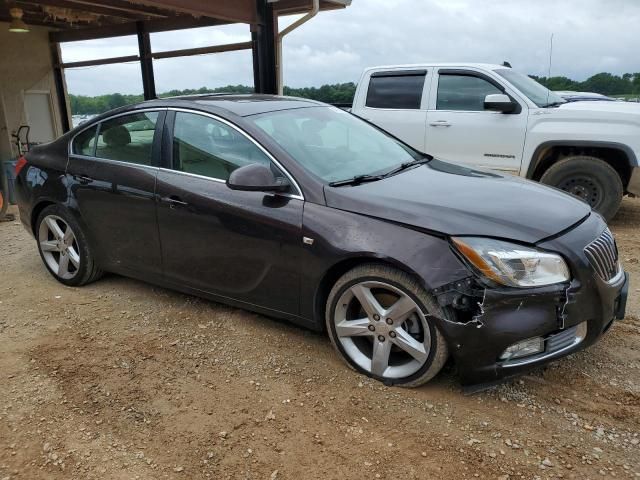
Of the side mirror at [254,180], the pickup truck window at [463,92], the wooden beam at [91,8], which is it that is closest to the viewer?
the side mirror at [254,180]

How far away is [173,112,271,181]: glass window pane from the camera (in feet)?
11.3

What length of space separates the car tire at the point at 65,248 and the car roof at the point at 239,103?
121 centimetres

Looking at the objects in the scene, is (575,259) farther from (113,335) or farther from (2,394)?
(2,394)

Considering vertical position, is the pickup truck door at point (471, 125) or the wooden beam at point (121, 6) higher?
the wooden beam at point (121, 6)

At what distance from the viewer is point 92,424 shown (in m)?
2.74

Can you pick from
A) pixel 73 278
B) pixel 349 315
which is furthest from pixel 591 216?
pixel 73 278

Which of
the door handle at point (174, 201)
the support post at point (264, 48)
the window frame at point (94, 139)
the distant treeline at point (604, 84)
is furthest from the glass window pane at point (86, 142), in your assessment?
the distant treeline at point (604, 84)

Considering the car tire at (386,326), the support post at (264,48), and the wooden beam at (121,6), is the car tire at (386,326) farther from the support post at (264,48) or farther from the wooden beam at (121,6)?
the support post at (264,48)

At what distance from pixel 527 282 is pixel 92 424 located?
233cm

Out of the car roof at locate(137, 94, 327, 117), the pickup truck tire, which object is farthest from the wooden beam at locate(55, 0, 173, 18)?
the pickup truck tire

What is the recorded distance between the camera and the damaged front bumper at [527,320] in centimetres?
262

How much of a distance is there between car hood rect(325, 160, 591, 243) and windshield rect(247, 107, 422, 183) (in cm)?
26

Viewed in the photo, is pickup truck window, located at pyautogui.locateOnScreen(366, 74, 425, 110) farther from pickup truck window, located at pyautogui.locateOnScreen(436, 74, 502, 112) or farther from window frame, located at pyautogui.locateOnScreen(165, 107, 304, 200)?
window frame, located at pyautogui.locateOnScreen(165, 107, 304, 200)

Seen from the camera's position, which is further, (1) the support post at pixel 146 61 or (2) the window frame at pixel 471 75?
(1) the support post at pixel 146 61
